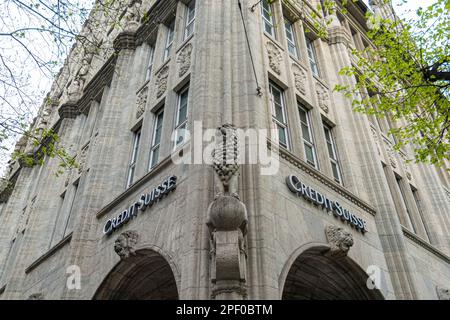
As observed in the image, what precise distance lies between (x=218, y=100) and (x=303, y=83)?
5375mm

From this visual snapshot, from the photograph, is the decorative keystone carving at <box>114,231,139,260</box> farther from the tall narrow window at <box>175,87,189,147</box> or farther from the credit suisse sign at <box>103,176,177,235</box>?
the tall narrow window at <box>175,87,189,147</box>

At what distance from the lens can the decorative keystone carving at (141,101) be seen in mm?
15427

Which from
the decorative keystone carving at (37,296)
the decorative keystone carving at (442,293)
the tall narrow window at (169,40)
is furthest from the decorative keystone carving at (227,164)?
the decorative keystone carving at (442,293)

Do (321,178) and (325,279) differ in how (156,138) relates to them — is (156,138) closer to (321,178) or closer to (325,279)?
(321,178)

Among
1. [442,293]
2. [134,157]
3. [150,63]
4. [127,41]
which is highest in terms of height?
[127,41]

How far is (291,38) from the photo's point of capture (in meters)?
17.3

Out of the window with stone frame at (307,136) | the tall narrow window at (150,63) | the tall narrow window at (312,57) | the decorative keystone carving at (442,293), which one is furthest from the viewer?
the tall narrow window at (312,57)

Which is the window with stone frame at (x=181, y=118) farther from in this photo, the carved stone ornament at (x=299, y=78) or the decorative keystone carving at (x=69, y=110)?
the decorative keystone carving at (x=69, y=110)

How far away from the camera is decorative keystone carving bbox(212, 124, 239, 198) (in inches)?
342

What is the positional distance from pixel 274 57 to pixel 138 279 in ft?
28.1

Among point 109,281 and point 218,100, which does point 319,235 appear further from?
point 109,281

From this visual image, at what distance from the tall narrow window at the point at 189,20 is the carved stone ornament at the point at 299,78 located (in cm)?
409

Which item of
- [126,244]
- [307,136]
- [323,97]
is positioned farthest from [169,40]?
[126,244]

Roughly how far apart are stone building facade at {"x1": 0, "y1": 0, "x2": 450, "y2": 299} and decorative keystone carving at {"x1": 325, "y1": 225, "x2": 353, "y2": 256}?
0.12ft
